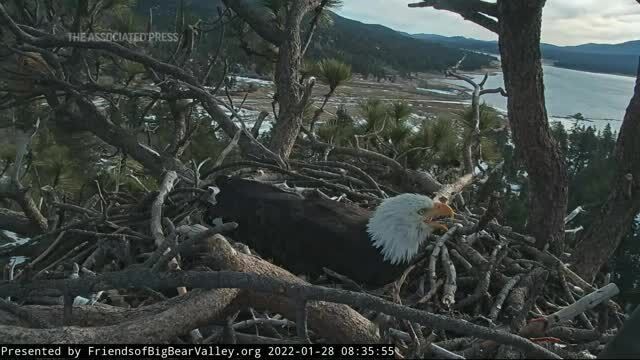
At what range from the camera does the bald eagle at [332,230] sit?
274cm

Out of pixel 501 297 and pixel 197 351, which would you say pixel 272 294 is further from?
pixel 501 297

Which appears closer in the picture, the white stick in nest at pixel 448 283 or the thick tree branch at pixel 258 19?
the white stick in nest at pixel 448 283

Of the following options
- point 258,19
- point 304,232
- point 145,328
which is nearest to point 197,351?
point 145,328

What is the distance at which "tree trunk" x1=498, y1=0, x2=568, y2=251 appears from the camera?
8.76 feet

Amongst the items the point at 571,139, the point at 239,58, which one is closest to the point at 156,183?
the point at 239,58

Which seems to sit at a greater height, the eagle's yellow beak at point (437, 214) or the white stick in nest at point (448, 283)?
the eagle's yellow beak at point (437, 214)

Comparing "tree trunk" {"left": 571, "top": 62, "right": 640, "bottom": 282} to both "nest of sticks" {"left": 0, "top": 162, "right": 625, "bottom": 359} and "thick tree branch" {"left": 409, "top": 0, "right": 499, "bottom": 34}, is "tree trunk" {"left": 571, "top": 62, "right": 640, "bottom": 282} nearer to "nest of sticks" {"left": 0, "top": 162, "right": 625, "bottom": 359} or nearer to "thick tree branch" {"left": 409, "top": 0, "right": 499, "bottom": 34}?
"nest of sticks" {"left": 0, "top": 162, "right": 625, "bottom": 359}

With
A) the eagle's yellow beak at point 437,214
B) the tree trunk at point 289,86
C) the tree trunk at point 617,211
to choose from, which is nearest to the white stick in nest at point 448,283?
the eagle's yellow beak at point 437,214

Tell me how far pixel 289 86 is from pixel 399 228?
7.18ft

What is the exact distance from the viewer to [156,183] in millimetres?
4379

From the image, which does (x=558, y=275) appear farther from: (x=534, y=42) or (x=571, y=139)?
(x=571, y=139)

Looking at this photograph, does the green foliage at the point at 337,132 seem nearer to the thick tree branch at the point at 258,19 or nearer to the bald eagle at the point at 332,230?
the thick tree branch at the point at 258,19

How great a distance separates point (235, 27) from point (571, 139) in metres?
19.1

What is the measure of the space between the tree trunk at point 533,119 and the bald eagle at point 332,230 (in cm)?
64
